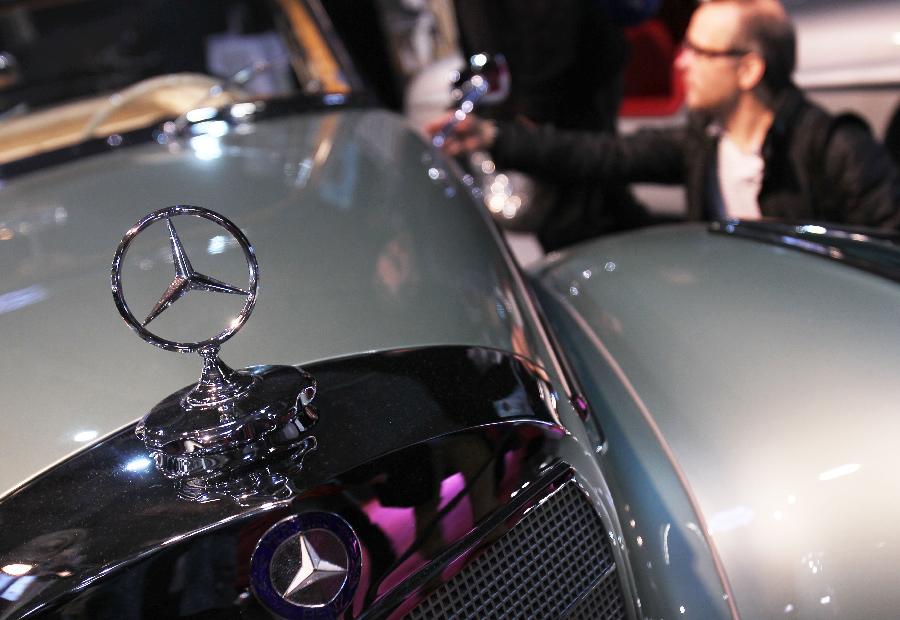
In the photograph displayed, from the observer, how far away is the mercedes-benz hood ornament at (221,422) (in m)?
0.96

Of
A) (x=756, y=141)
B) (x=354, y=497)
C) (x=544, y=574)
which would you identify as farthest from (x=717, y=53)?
(x=354, y=497)

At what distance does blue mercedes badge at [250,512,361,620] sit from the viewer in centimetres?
93

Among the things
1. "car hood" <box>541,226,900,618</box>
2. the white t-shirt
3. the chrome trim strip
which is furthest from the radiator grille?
the white t-shirt

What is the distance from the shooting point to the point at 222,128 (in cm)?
216

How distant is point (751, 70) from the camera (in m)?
Answer: 2.53

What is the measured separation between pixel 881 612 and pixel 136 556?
0.89 meters

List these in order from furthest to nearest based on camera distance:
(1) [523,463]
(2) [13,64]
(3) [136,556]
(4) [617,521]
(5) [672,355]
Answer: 1. (2) [13,64]
2. (5) [672,355]
3. (4) [617,521]
4. (1) [523,463]
5. (3) [136,556]

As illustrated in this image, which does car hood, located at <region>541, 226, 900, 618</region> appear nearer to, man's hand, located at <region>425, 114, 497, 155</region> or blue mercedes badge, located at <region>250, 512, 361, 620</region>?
blue mercedes badge, located at <region>250, 512, 361, 620</region>

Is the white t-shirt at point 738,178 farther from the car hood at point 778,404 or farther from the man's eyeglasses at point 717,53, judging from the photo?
the car hood at point 778,404

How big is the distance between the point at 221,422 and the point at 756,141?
206 centimetres

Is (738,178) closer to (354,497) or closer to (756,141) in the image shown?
(756,141)

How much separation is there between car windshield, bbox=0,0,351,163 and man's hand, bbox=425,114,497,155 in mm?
303

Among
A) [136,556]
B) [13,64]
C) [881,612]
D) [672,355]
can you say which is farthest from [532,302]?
[13,64]

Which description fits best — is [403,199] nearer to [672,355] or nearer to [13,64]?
[672,355]
